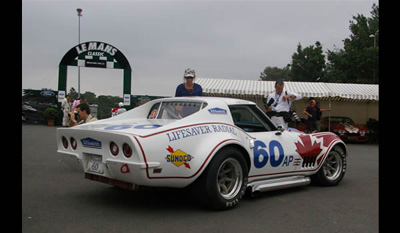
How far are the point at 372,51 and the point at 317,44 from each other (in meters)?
9.71

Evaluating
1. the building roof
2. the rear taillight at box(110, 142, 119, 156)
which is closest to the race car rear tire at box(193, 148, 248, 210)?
the rear taillight at box(110, 142, 119, 156)

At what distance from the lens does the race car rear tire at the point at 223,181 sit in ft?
12.7

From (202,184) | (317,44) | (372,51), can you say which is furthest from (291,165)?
(317,44)

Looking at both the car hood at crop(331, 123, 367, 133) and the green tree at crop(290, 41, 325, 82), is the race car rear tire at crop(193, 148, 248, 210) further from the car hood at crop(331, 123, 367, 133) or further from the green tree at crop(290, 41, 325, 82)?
the green tree at crop(290, 41, 325, 82)

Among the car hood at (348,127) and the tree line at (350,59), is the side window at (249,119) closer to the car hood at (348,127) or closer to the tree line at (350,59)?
the car hood at (348,127)

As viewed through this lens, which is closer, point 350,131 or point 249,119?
point 249,119

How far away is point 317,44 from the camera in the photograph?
3672cm

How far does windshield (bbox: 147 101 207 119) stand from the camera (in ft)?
14.9

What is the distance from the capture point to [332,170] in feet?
19.3

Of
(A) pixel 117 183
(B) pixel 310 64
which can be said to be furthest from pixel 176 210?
(B) pixel 310 64

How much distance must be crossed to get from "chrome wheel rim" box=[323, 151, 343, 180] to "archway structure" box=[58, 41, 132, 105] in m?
17.0

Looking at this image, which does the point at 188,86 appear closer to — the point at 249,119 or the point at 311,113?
the point at 249,119

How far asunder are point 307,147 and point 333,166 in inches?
39.5
